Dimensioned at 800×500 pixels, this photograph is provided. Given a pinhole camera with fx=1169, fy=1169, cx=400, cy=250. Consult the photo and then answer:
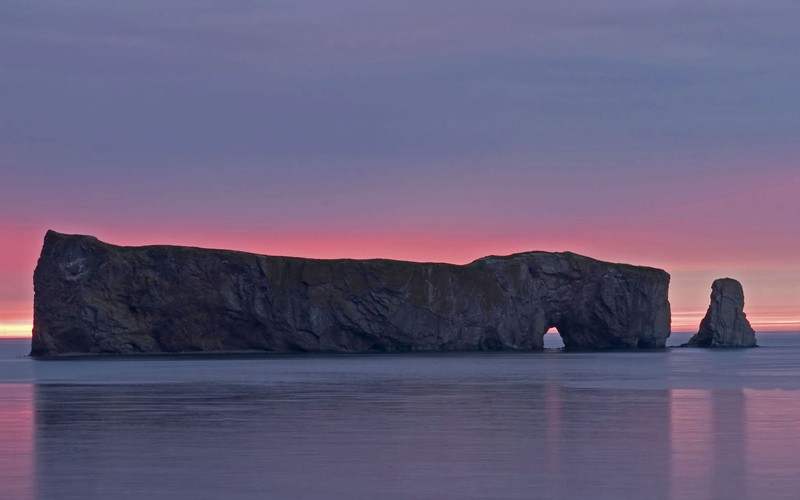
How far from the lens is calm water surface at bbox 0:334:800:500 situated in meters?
20.7

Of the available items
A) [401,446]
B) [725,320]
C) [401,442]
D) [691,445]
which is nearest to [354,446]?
[401,446]

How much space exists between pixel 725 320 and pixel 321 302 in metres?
56.8

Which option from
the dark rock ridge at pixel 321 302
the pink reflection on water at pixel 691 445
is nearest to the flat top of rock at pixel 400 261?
the dark rock ridge at pixel 321 302

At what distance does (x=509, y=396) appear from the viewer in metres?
44.8

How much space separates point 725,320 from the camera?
5837 inches

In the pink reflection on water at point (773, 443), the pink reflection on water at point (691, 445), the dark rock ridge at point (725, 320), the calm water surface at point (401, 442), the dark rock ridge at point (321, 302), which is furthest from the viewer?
the dark rock ridge at point (725, 320)

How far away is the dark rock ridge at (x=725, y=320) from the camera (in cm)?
14038

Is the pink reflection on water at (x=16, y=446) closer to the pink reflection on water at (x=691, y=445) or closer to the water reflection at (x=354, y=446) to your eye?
the water reflection at (x=354, y=446)

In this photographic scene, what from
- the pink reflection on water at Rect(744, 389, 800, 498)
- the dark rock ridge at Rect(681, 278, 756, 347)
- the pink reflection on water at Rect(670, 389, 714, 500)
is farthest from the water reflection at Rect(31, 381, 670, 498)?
the dark rock ridge at Rect(681, 278, 756, 347)

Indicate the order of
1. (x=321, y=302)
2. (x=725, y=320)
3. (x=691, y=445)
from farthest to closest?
1. (x=725, y=320)
2. (x=321, y=302)
3. (x=691, y=445)

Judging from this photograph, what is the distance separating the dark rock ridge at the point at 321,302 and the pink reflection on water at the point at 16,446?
66417 millimetres


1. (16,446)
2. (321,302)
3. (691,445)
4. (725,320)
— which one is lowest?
(16,446)

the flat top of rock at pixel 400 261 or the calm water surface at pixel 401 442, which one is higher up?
the flat top of rock at pixel 400 261

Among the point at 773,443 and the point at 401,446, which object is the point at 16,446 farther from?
the point at 773,443
